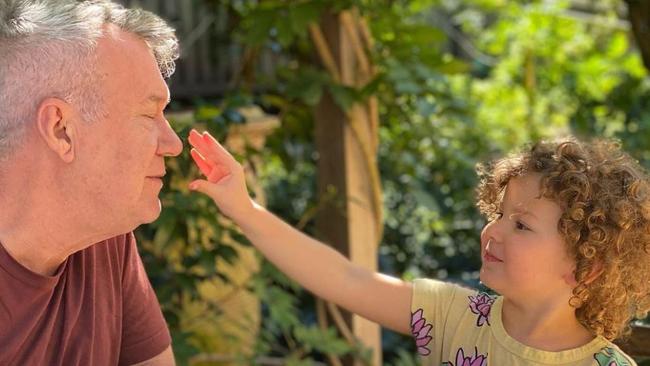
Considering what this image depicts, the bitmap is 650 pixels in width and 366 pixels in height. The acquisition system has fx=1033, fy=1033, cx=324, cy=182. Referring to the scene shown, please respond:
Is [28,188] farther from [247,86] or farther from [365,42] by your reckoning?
[247,86]

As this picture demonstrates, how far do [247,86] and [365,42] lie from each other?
0.62 m

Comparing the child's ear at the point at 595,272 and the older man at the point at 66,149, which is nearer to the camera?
the older man at the point at 66,149

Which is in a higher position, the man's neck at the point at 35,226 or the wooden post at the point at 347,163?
the man's neck at the point at 35,226

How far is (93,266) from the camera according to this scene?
75.0 inches

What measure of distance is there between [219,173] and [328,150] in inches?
56.1

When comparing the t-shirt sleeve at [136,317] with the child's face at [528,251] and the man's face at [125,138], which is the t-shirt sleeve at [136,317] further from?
the child's face at [528,251]

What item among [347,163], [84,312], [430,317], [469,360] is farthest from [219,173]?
[347,163]

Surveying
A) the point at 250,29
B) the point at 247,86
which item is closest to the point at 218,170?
the point at 250,29

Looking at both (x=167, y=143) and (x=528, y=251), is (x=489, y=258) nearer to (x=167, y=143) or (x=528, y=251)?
(x=528, y=251)

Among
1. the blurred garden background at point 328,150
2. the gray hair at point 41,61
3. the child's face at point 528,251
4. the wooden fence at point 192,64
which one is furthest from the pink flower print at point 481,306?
the wooden fence at point 192,64

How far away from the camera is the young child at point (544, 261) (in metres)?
1.91

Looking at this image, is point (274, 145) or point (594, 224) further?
point (274, 145)

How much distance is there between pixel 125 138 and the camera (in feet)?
5.79

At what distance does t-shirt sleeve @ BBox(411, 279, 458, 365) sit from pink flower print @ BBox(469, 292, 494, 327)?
5 cm
